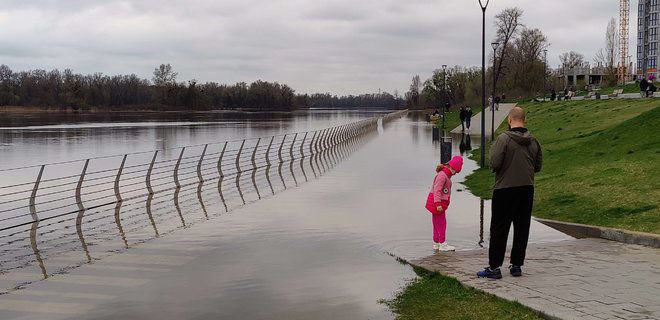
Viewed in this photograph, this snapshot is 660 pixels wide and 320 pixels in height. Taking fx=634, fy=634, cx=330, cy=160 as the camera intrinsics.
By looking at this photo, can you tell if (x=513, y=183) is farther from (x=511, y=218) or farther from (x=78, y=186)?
(x=78, y=186)

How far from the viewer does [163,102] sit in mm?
178625

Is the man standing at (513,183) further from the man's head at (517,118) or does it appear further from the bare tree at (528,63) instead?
the bare tree at (528,63)

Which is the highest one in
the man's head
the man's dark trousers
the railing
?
the man's head

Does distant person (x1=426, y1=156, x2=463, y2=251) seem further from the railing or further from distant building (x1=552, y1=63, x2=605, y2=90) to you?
distant building (x1=552, y1=63, x2=605, y2=90)

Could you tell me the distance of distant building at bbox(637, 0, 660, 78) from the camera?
12081 centimetres

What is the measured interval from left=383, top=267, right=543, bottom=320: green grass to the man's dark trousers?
0.63 metres

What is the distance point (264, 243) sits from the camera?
33.5ft

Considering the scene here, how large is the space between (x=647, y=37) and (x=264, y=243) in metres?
134

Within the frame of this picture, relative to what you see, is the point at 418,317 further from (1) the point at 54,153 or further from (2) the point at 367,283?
(1) the point at 54,153

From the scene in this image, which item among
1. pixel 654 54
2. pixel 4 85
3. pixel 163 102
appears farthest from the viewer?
pixel 163 102

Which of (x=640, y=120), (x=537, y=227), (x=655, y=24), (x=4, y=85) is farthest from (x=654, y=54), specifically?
(x=4, y=85)

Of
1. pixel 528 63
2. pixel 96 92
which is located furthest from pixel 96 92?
pixel 528 63

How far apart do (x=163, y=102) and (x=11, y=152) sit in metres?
149

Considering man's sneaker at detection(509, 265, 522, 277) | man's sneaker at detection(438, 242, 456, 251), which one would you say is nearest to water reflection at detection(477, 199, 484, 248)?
man's sneaker at detection(438, 242, 456, 251)
